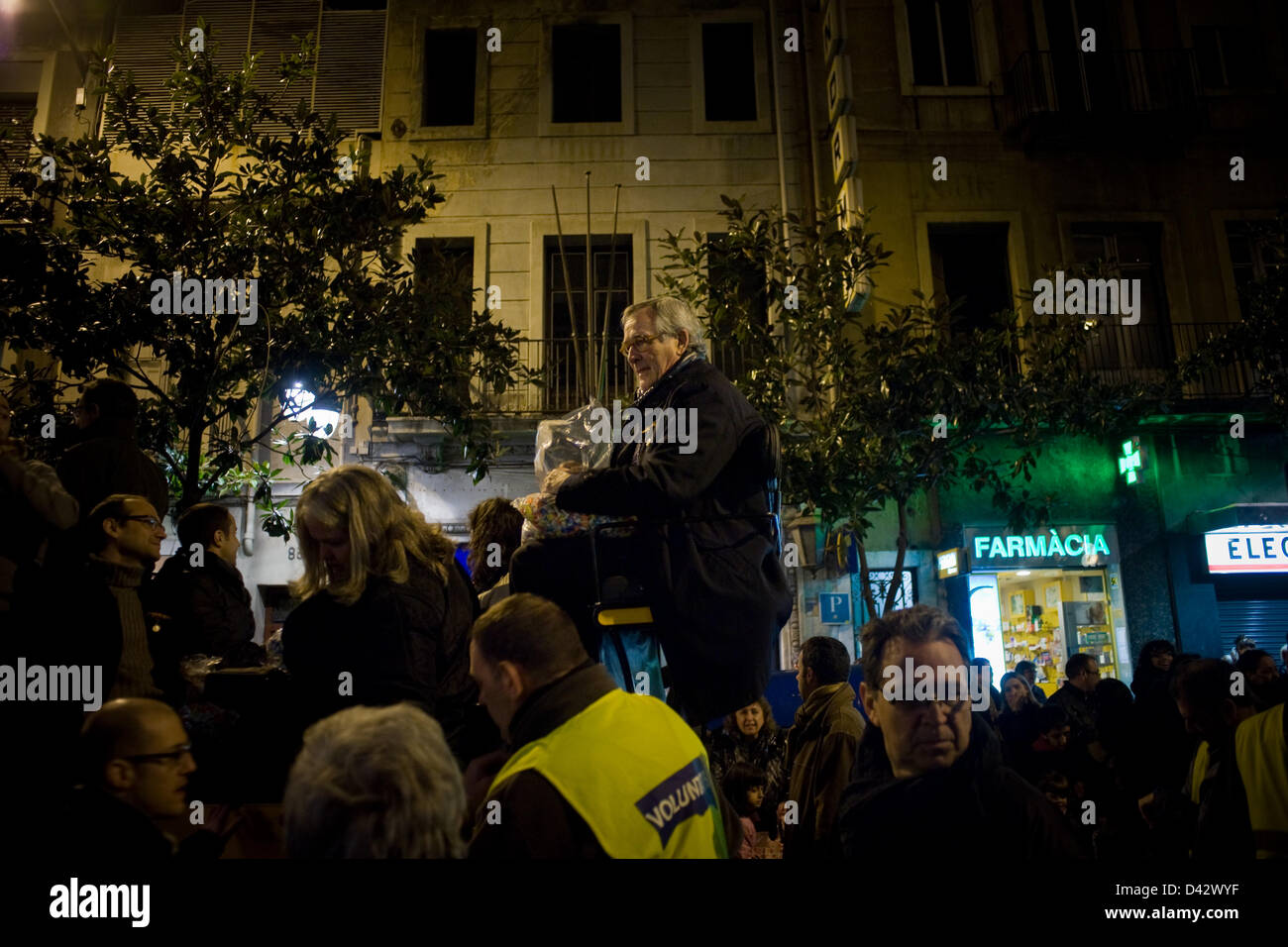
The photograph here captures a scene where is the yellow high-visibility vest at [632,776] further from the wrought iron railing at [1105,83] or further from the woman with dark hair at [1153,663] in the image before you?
the wrought iron railing at [1105,83]

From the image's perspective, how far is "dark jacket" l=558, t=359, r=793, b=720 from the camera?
112 inches

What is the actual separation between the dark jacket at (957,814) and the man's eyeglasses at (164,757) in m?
2.02

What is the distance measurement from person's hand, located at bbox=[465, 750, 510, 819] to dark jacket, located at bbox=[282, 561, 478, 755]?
1.03 ft

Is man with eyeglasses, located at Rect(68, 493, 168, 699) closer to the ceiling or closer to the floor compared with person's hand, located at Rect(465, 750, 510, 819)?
closer to the ceiling

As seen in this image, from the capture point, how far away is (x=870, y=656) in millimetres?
3062

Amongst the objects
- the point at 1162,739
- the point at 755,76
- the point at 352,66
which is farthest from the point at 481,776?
the point at 352,66

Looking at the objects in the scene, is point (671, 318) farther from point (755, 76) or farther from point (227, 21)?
point (227, 21)

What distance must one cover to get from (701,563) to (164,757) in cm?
174

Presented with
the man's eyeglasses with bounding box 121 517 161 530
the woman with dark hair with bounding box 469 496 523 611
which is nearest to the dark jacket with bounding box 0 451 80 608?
the man's eyeglasses with bounding box 121 517 161 530

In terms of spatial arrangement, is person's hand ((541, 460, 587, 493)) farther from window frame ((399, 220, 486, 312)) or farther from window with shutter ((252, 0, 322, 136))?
window with shutter ((252, 0, 322, 136))

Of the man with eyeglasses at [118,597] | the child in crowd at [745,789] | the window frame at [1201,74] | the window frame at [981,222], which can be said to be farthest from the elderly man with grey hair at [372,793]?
the window frame at [1201,74]

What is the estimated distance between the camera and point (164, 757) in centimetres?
273

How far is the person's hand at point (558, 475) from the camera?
3.03 meters
